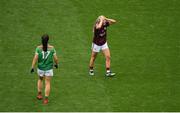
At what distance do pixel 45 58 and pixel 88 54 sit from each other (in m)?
3.71

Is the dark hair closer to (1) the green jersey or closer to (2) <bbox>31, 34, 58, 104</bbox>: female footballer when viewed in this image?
(2) <bbox>31, 34, 58, 104</bbox>: female footballer

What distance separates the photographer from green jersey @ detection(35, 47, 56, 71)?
16062 millimetres

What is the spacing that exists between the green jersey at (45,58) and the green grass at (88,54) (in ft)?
4.01

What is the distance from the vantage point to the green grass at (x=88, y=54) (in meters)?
16.9

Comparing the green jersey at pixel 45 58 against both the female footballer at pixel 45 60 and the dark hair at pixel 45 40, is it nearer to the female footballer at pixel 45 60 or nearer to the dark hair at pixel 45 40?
the female footballer at pixel 45 60

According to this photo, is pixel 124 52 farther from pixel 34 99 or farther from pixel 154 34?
pixel 34 99

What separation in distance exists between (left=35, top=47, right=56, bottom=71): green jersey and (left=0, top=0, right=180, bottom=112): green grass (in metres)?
1.22

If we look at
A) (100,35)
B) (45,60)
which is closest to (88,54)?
(100,35)

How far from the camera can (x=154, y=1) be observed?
23266 millimetres

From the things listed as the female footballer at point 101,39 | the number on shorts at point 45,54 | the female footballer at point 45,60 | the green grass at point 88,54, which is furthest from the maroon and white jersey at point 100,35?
the number on shorts at point 45,54

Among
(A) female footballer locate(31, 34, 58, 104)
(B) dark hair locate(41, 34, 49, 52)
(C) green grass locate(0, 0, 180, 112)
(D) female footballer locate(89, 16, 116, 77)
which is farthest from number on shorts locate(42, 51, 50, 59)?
(D) female footballer locate(89, 16, 116, 77)

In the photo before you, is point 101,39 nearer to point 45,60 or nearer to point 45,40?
point 45,60

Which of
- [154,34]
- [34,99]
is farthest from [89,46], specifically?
[34,99]

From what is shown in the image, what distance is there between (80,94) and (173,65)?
369 centimetres
